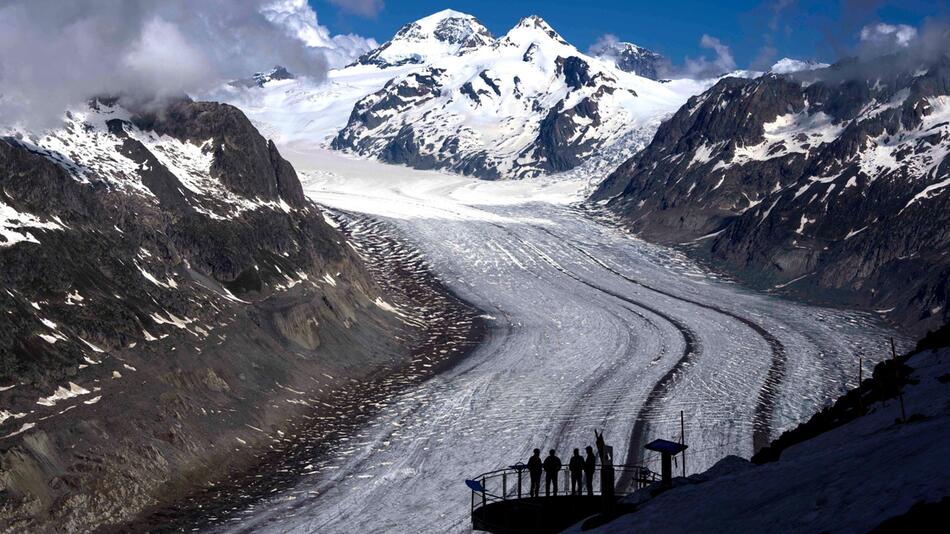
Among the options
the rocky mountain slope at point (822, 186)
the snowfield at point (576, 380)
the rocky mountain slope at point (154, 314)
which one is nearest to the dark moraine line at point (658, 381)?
the snowfield at point (576, 380)

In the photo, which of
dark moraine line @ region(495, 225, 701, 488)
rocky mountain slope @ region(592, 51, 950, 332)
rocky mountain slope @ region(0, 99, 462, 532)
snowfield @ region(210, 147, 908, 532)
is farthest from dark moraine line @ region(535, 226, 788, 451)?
rocky mountain slope @ region(0, 99, 462, 532)

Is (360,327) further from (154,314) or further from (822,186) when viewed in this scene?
(822,186)

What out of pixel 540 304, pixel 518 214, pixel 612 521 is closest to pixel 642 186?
pixel 518 214

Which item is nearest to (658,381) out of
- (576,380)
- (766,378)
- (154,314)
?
(576,380)

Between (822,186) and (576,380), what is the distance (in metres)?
70.2

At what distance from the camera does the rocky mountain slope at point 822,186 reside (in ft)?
336

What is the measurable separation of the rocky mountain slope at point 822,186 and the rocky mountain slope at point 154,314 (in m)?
46.8

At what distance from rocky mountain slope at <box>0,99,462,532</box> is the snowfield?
19.8ft

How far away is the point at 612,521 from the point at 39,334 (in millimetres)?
32764

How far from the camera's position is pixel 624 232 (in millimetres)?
146000

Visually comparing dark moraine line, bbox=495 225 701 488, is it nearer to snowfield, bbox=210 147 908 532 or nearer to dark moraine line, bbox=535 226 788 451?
snowfield, bbox=210 147 908 532

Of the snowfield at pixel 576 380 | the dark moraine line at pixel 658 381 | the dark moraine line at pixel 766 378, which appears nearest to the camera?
the snowfield at pixel 576 380

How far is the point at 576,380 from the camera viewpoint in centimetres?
6606

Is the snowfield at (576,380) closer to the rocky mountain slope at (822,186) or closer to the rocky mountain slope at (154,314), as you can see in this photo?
the rocky mountain slope at (154,314)
